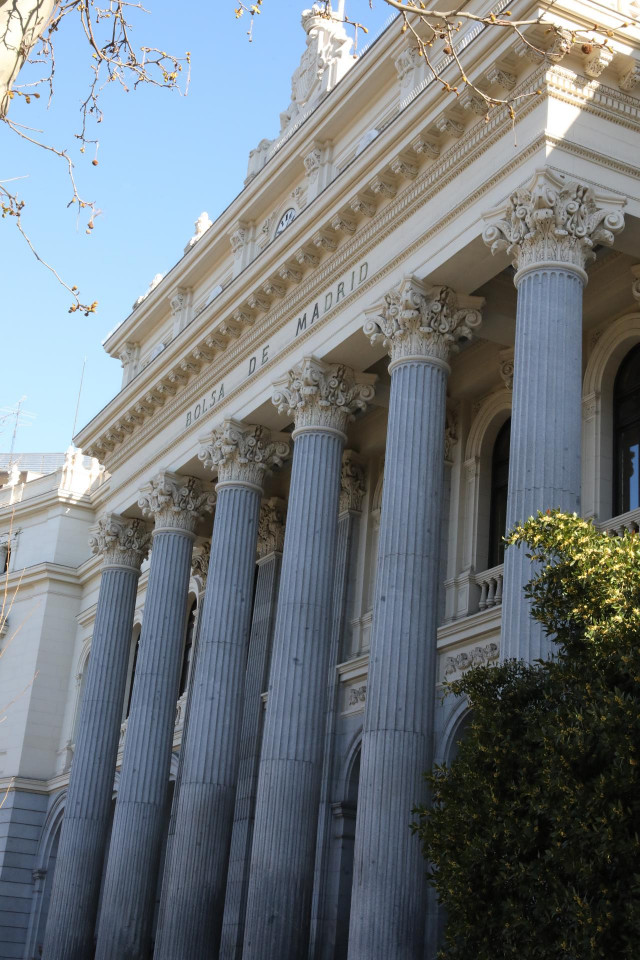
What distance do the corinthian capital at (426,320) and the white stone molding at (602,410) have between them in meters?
2.08

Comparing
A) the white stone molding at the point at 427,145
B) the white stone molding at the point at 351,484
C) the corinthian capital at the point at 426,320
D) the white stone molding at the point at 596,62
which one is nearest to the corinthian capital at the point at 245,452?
the white stone molding at the point at 351,484

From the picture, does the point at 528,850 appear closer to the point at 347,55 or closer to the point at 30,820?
the point at 347,55

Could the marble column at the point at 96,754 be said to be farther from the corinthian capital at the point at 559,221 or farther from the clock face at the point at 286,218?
the corinthian capital at the point at 559,221

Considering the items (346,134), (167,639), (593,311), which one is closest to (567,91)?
(593,311)

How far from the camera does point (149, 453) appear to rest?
1033 inches

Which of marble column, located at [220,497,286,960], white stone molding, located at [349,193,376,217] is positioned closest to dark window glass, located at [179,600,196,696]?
marble column, located at [220,497,286,960]

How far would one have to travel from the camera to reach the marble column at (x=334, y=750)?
2042cm

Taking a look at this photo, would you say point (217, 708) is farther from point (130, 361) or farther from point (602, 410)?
point (130, 361)

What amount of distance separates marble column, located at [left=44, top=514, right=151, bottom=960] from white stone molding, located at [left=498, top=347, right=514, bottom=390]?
33.5 feet

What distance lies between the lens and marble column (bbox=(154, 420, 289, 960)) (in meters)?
19.4

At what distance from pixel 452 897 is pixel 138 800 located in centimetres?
1297

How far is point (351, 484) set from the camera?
23.7 m

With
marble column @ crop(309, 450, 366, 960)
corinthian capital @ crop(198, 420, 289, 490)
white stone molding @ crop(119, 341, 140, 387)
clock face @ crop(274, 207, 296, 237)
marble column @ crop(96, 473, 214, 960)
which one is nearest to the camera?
marble column @ crop(309, 450, 366, 960)

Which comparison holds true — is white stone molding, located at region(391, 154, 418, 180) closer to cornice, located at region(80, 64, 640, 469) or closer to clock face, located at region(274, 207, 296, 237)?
cornice, located at region(80, 64, 640, 469)
